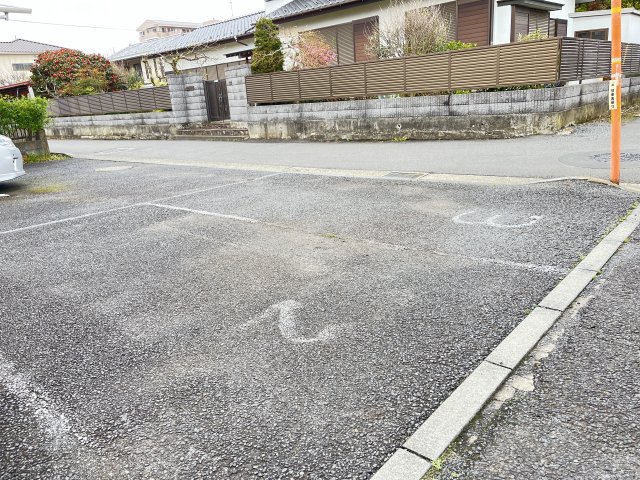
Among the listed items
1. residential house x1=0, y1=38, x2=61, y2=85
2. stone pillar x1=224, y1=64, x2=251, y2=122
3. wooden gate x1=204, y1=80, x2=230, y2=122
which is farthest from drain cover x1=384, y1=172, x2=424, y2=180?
residential house x1=0, y1=38, x2=61, y2=85

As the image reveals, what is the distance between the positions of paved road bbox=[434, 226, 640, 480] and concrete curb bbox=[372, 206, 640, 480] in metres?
0.07

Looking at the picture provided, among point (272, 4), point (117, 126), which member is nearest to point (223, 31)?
point (272, 4)

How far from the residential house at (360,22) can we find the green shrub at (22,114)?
32.0 feet

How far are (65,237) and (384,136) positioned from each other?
924 cm

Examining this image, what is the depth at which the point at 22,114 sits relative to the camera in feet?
44.6

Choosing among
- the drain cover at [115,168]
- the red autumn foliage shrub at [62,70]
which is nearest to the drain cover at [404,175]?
the drain cover at [115,168]

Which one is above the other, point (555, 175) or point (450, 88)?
point (450, 88)

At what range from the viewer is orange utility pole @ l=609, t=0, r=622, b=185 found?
5.46 meters

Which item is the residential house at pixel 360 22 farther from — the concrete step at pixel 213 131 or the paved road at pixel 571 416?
the paved road at pixel 571 416

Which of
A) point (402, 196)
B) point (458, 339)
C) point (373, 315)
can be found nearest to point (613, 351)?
point (458, 339)

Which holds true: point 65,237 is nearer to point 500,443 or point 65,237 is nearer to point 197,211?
point 197,211

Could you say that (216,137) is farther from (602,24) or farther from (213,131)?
(602,24)

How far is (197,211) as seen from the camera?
6848 mm

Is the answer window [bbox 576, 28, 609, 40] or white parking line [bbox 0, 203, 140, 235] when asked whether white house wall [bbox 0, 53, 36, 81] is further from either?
white parking line [bbox 0, 203, 140, 235]
